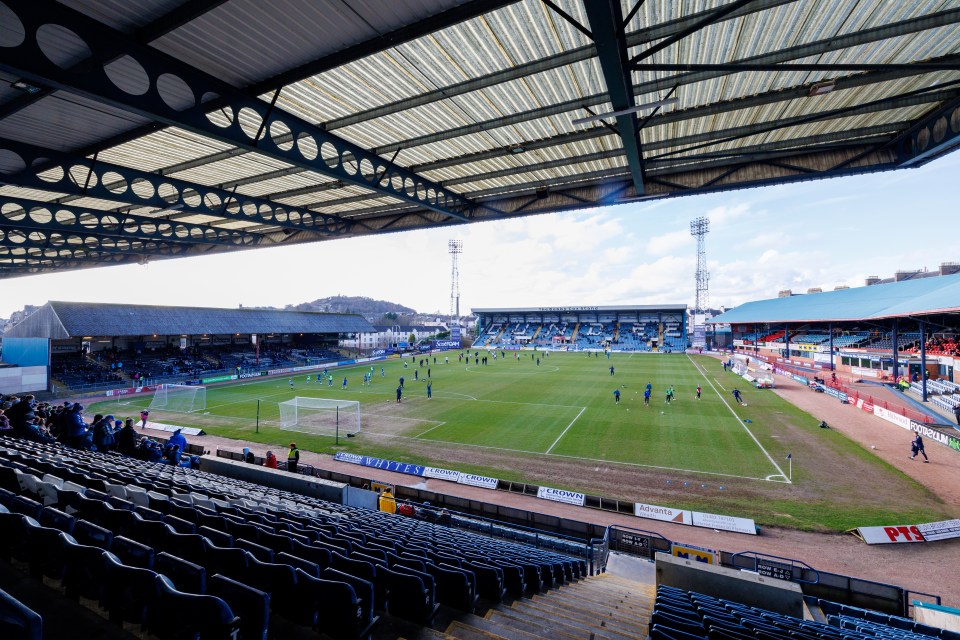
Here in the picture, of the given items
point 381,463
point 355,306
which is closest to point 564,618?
point 381,463

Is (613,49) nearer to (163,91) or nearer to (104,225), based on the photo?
(163,91)

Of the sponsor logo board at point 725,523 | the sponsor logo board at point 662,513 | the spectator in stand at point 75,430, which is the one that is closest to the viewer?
the spectator in stand at point 75,430

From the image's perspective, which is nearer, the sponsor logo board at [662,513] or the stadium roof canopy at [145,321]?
the sponsor logo board at [662,513]

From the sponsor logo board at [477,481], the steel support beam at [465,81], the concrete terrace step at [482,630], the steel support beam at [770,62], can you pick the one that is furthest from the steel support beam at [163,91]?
the sponsor logo board at [477,481]

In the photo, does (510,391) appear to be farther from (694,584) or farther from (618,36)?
(618,36)

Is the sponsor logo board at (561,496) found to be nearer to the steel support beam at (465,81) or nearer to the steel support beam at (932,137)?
the steel support beam at (932,137)

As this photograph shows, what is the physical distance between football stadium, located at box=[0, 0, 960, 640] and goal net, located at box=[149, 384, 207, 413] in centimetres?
630

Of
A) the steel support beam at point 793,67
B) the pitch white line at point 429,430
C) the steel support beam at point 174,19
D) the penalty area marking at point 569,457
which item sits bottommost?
the penalty area marking at point 569,457

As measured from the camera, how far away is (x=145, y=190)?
12391 millimetres

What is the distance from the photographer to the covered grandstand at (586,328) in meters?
77.6

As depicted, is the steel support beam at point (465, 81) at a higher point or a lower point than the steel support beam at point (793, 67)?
higher

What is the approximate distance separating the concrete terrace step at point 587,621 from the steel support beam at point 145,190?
1241cm

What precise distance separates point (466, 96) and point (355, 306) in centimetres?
16526

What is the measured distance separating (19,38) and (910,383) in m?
47.1
